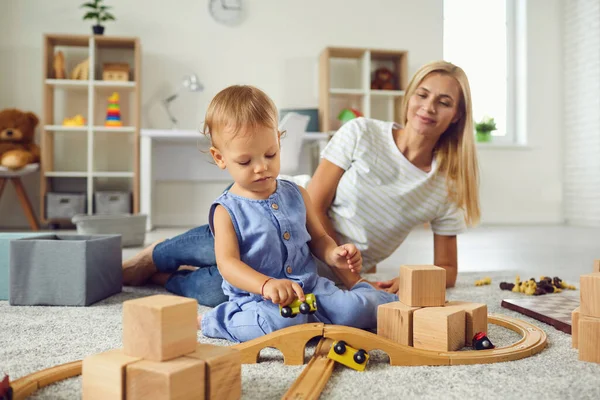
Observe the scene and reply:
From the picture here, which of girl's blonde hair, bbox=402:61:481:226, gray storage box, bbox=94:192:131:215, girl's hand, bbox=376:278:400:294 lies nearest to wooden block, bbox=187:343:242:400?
girl's hand, bbox=376:278:400:294

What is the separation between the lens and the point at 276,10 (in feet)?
14.1

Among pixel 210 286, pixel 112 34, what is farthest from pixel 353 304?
pixel 112 34

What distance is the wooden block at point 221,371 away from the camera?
23.8 inches

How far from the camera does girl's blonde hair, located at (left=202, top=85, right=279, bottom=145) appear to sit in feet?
3.00

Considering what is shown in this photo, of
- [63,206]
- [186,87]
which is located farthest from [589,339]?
[186,87]

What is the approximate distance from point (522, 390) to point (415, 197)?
30.9 inches

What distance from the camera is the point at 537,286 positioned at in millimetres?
1435

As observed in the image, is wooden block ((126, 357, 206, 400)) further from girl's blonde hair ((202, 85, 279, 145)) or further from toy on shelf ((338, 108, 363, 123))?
toy on shelf ((338, 108, 363, 123))

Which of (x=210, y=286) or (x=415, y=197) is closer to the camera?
(x=210, y=286)

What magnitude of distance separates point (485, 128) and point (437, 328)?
406cm

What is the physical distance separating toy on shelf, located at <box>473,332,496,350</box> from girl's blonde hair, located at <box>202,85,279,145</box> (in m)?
0.50

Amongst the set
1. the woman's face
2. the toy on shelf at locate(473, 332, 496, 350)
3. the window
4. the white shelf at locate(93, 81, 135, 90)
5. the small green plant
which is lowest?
the toy on shelf at locate(473, 332, 496, 350)

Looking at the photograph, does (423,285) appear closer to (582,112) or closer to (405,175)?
(405,175)

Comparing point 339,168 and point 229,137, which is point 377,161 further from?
point 229,137
